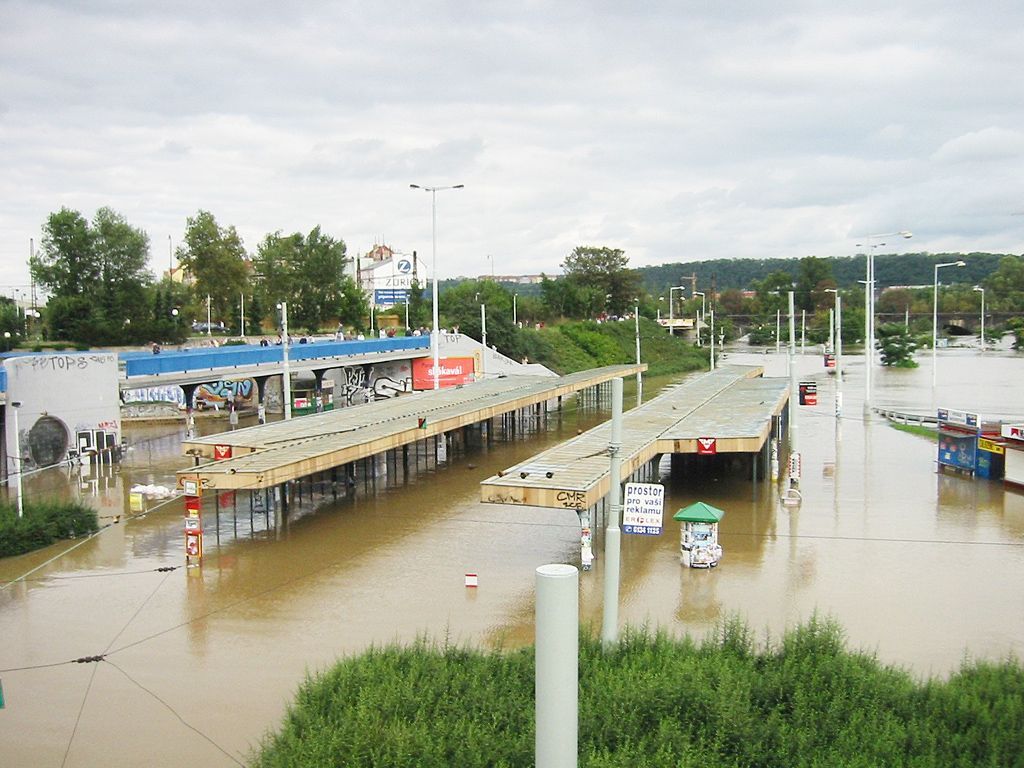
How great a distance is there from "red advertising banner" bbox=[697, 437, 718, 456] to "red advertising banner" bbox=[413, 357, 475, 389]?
91.0 feet

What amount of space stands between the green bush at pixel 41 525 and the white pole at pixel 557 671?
55.8ft

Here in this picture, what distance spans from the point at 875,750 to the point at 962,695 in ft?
5.18

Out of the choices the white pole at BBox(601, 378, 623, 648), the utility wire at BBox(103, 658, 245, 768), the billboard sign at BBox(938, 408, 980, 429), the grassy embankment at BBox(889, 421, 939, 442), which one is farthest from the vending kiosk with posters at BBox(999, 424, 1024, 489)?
the utility wire at BBox(103, 658, 245, 768)

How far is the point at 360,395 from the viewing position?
155ft

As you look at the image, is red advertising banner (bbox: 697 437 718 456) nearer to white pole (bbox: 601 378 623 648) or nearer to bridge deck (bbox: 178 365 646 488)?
bridge deck (bbox: 178 365 646 488)

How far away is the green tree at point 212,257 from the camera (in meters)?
65.3

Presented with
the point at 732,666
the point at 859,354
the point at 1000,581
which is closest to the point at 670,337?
the point at 859,354

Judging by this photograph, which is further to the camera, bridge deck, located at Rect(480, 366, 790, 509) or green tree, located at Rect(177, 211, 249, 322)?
green tree, located at Rect(177, 211, 249, 322)

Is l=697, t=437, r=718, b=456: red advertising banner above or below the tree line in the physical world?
below

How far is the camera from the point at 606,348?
78.9 metres

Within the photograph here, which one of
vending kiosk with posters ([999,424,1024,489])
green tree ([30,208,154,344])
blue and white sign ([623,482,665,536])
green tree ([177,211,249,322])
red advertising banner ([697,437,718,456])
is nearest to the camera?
blue and white sign ([623,482,665,536])

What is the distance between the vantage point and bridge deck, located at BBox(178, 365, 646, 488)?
18422 millimetres

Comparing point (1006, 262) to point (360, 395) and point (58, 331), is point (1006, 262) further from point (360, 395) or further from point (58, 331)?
point (58, 331)

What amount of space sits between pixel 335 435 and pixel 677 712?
16409mm
